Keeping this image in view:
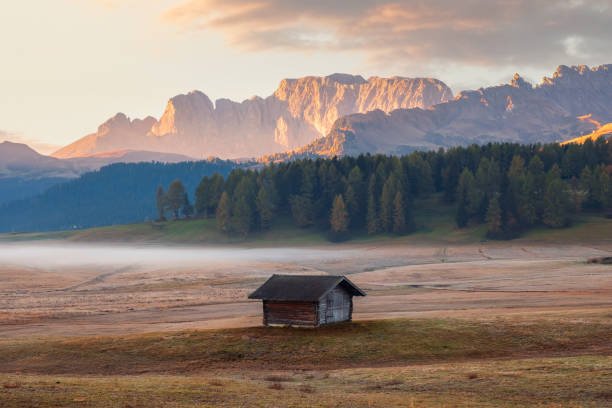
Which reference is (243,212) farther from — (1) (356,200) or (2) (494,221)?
(2) (494,221)

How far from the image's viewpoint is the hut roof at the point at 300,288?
4772 cm

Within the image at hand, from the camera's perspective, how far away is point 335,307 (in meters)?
49.6

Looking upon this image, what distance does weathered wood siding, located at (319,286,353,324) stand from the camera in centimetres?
4836

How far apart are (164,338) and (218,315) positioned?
15.9 m

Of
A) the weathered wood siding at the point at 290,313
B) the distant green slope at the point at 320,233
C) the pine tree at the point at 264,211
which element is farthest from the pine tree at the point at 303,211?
the weathered wood siding at the point at 290,313

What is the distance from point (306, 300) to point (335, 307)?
11.7ft

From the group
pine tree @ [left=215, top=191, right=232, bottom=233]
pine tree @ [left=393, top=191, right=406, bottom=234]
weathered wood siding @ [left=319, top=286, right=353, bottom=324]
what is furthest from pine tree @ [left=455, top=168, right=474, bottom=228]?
weathered wood siding @ [left=319, top=286, right=353, bottom=324]

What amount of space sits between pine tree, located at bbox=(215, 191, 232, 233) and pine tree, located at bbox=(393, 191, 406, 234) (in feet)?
153

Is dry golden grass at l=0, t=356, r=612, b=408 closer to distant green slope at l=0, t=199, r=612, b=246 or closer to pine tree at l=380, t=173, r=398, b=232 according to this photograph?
distant green slope at l=0, t=199, r=612, b=246

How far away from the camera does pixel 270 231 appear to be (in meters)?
175

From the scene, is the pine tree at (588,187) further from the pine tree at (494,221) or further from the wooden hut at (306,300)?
the wooden hut at (306,300)

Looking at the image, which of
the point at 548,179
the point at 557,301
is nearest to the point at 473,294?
the point at 557,301

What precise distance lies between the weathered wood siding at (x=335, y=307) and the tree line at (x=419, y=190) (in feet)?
331

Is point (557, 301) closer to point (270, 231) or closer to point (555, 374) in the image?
point (555, 374)
